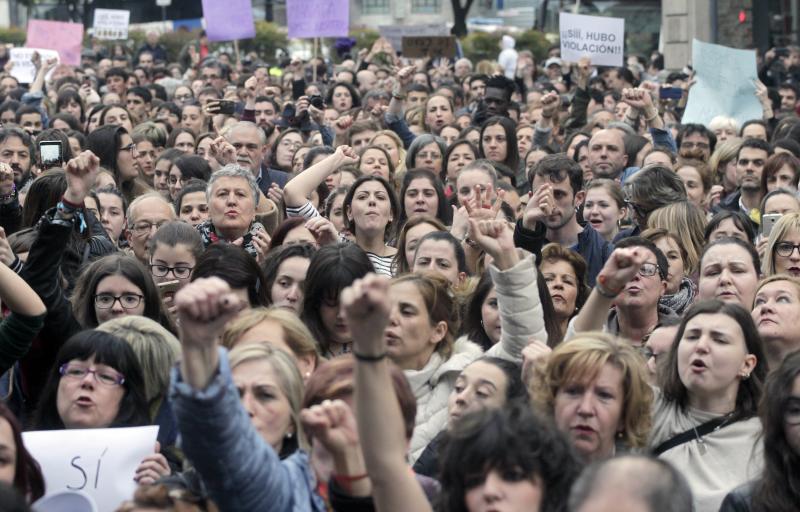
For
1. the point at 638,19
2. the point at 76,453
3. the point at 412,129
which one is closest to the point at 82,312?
the point at 76,453

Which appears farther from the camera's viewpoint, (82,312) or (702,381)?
(82,312)

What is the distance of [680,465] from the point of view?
507 cm

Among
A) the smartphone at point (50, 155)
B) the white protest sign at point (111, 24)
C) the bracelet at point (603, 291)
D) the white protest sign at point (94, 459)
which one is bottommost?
the white protest sign at point (94, 459)

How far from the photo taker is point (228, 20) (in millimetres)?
17703

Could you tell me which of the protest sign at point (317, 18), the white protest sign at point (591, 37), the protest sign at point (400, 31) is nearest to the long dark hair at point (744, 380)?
the white protest sign at point (591, 37)

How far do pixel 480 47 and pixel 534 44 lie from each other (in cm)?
227

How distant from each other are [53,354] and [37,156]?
203 inches

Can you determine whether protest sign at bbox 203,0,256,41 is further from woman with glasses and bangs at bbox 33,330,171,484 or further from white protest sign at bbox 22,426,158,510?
white protest sign at bbox 22,426,158,510

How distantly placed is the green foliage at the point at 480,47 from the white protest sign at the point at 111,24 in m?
8.89

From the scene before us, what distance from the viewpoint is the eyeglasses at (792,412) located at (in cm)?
468

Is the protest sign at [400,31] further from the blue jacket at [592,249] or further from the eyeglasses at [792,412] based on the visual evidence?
the eyeglasses at [792,412]

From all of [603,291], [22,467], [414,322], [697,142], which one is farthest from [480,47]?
[22,467]

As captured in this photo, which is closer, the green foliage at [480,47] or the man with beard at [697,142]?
the man with beard at [697,142]

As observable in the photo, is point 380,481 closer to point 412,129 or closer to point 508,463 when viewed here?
point 508,463
